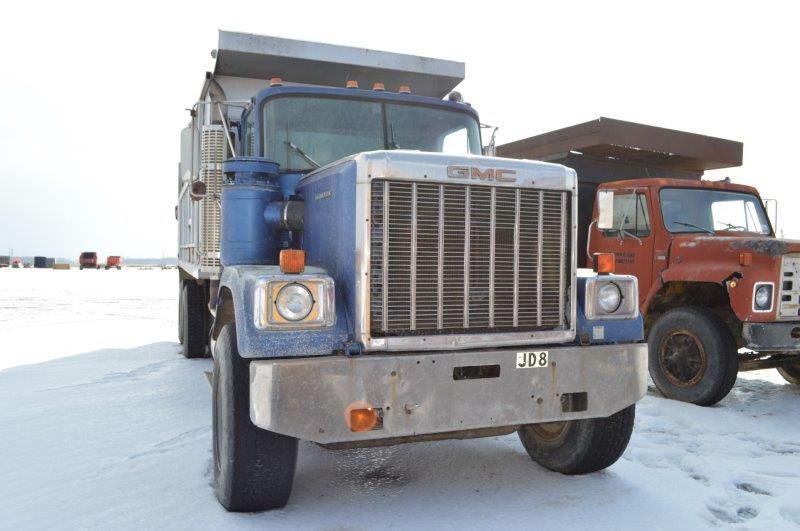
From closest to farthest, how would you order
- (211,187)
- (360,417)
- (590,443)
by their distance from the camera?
1. (360,417)
2. (590,443)
3. (211,187)

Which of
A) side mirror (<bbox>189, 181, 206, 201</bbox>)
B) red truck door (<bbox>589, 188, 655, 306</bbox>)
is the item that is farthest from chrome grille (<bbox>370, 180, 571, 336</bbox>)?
red truck door (<bbox>589, 188, 655, 306</bbox>)

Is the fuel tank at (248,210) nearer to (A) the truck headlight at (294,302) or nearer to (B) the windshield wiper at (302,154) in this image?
(B) the windshield wiper at (302,154)

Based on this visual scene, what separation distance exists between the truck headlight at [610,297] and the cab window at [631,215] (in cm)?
333

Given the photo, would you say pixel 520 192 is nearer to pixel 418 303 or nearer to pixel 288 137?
pixel 418 303

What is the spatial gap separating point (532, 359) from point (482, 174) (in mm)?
1002

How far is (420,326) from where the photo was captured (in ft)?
11.0

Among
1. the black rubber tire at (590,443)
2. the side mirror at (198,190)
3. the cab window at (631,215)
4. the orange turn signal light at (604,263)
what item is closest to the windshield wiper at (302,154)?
the side mirror at (198,190)

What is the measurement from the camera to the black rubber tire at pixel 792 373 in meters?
7.23

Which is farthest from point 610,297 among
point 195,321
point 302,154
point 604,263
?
point 195,321

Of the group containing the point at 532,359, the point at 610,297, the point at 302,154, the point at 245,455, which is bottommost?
the point at 245,455

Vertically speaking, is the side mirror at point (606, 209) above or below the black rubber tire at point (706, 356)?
above

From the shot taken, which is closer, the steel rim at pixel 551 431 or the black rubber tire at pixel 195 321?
the steel rim at pixel 551 431

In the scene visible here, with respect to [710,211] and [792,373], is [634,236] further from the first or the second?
[792,373]

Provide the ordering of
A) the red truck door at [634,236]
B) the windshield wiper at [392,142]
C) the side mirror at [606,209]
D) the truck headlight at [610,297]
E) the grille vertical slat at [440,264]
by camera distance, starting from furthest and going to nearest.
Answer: the red truck door at [634,236] < the windshield wiper at [392,142] < the side mirror at [606,209] < the truck headlight at [610,297] < the grille vertical slat at [440,264]
